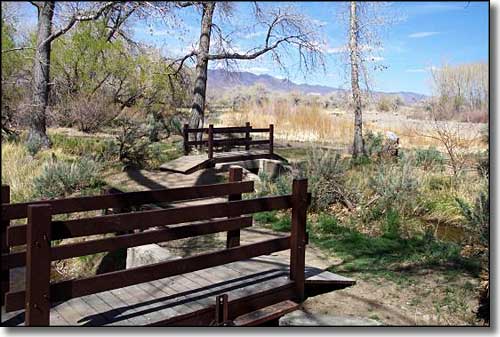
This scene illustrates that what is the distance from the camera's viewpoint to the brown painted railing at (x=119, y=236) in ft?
7.20

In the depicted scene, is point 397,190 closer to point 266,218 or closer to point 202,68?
point 266,218

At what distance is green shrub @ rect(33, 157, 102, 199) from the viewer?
6.57 meters

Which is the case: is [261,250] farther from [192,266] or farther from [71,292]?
[71,292]

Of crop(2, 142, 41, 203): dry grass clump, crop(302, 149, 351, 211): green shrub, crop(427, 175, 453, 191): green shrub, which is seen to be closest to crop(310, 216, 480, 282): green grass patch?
crop(302, 149, 351, 211): green shrub

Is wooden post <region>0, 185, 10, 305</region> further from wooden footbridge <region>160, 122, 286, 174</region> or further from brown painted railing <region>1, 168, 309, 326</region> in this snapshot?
wooden footbridge <region>160, 122, 286, 174</region>

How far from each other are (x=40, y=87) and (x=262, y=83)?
3.26 meters

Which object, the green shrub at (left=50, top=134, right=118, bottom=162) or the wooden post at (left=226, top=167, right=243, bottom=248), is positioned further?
the green shrub at (left=50, top=134, right=118, bottom=162)

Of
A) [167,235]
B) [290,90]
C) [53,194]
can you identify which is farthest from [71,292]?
[290,90]

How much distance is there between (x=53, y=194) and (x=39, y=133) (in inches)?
91.3

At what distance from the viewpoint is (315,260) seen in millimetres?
4387

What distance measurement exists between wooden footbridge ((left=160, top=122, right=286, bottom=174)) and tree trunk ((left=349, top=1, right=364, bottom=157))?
1.84m

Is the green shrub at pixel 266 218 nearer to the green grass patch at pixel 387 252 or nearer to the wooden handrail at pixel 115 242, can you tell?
the green grass patch at pixel 387 252

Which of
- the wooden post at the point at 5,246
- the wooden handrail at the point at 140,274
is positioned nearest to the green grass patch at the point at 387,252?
the wooden handrail at the point at 140,274

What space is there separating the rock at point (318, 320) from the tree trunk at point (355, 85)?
639cm
